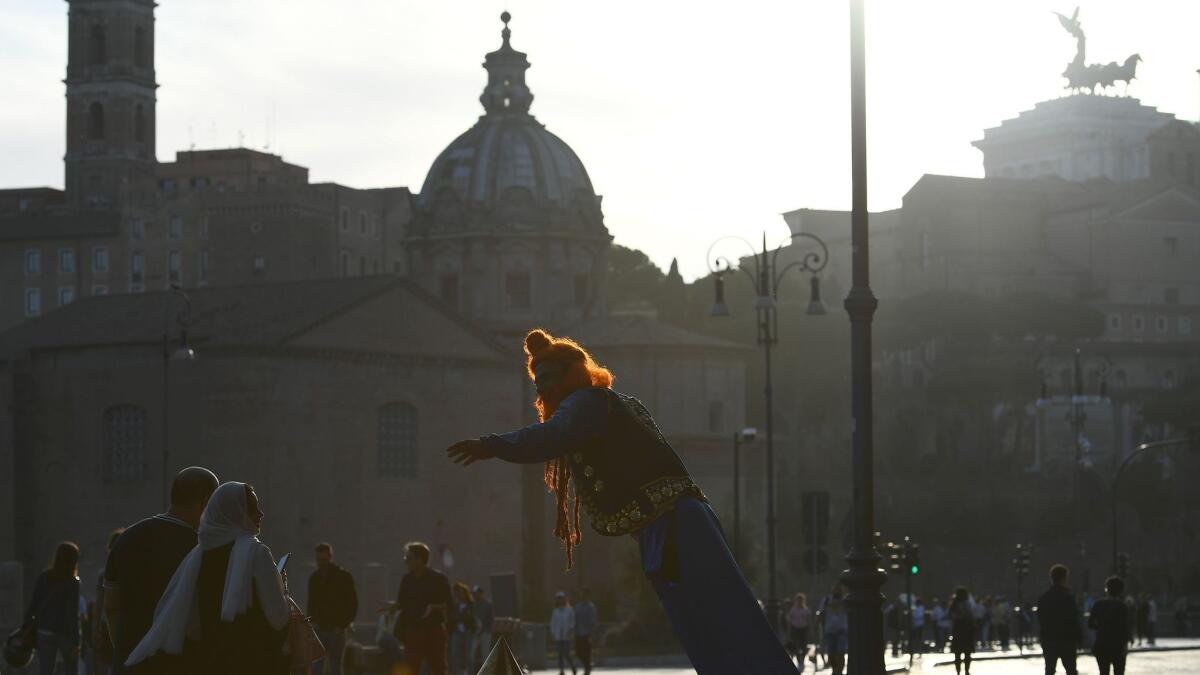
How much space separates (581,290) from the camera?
78.1m

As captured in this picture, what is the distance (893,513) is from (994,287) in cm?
2250

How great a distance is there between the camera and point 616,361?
70.1m

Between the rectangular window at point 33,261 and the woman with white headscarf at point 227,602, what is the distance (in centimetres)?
11003


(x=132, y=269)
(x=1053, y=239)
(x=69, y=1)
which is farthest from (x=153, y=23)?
(x=1053, y=239)

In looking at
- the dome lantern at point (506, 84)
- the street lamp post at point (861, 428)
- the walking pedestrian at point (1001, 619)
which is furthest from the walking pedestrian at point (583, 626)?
the dome lantern at point (506, 84)

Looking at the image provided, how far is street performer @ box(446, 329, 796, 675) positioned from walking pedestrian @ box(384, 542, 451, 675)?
7465 mm

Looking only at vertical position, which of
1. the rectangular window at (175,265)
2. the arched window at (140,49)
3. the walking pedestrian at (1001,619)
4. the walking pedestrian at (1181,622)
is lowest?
the walking pedestrian at (1181,622)

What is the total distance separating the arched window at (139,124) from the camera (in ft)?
407

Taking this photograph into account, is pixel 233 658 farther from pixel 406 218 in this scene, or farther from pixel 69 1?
pixel 69 1

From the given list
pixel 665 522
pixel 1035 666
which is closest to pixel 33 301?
pixel 1035 666

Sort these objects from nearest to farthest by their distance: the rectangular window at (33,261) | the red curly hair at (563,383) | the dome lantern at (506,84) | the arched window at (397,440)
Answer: the red curly hair at (563,383), the arched window at (397,440), the dome lantern at (506,84), the rectangular window at (33,261)

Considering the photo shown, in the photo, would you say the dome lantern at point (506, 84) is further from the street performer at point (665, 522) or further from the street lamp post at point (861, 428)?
the street performer at point (665, 522)

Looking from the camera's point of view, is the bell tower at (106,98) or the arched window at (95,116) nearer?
the bell tower at (106,98)

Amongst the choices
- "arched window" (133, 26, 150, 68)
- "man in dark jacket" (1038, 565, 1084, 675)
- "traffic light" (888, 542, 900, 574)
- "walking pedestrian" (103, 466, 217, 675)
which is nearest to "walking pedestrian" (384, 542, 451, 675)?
"man in dark jacket" (1038, 565, 1084, 675)
